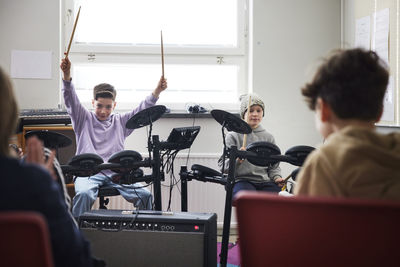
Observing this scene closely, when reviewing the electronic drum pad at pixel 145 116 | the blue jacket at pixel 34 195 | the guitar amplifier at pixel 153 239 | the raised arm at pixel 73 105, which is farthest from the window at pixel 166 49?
the blue jacket at pixel 34 195

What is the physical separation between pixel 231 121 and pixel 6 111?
61.5 inches

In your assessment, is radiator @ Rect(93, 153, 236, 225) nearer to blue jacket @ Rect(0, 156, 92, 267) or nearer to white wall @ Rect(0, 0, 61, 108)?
white wall @ Rect(0, 0, 61, 108)

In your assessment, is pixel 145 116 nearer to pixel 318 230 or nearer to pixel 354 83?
pixel 354 83

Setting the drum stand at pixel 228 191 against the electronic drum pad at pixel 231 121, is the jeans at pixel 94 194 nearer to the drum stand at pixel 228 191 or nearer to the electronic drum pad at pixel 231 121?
the drum stand at pixel 228 191

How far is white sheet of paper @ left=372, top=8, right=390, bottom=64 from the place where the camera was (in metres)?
3.08

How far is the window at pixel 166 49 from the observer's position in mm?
3969

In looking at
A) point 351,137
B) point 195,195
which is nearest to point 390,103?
point 195,195

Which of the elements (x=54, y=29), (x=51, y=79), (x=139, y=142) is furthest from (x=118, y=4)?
(x=139, y=142)

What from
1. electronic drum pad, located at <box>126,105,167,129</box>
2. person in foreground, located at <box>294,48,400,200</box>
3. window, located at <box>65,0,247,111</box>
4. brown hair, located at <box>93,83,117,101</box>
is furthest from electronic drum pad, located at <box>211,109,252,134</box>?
window, located at <box>65,0,247,111</box>

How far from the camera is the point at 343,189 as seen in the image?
990mm

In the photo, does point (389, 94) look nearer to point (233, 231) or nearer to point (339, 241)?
point (233, 231)

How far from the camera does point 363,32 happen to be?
3.47m

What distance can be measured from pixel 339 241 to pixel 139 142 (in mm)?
3051

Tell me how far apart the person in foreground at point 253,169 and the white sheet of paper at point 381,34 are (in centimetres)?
91
